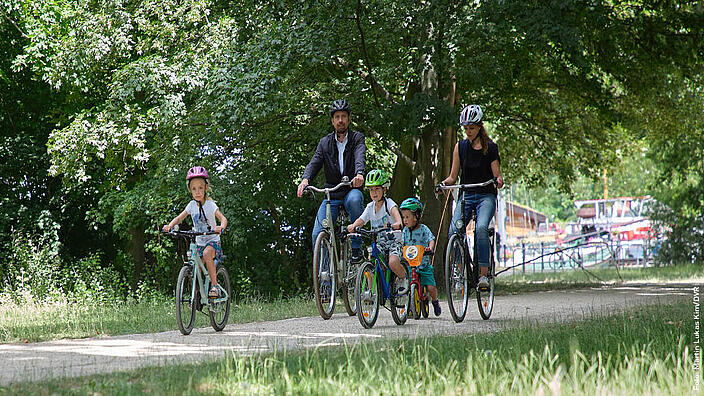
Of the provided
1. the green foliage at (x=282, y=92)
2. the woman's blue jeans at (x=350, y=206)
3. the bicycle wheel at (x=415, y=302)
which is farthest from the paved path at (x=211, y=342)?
the green foliage at (x=282, y=92)

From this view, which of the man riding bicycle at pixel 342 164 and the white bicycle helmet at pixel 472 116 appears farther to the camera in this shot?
the man riding bicycle at pixel 342 164

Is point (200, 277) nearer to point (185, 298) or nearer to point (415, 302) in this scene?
point (185, 298)

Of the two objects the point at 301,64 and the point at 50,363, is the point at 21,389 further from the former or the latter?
the point at 301,64

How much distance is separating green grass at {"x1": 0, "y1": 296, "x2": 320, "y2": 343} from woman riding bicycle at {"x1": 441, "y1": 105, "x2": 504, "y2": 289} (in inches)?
107

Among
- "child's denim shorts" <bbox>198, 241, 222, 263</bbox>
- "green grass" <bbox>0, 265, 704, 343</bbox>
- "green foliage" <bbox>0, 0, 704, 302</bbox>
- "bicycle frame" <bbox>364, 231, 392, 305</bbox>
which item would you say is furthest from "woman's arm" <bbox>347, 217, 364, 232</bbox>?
"green foliage" <bbox>0, 0, 704, 302</bbox>

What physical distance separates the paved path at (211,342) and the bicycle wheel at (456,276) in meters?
0.19

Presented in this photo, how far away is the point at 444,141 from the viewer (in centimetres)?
1639

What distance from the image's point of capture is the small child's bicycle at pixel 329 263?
28.2ft

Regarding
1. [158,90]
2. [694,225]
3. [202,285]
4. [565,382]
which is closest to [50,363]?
[202,285]

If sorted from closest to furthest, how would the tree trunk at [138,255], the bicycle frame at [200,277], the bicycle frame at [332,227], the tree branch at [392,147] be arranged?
1. the bicycle frame at [200,277]
2. the bicycle frame at [332,227]
3. the tree branch at [392,147]
4. the tree trunk at [138,255]

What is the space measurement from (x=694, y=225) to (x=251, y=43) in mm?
24171

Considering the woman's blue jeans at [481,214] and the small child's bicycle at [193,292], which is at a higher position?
the woman's blue jeans at [481,214]

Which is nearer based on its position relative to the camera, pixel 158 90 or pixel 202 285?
pixel 202 285

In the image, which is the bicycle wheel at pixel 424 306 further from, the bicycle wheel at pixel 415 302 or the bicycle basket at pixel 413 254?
the bicycle basket at pixel 413 254
